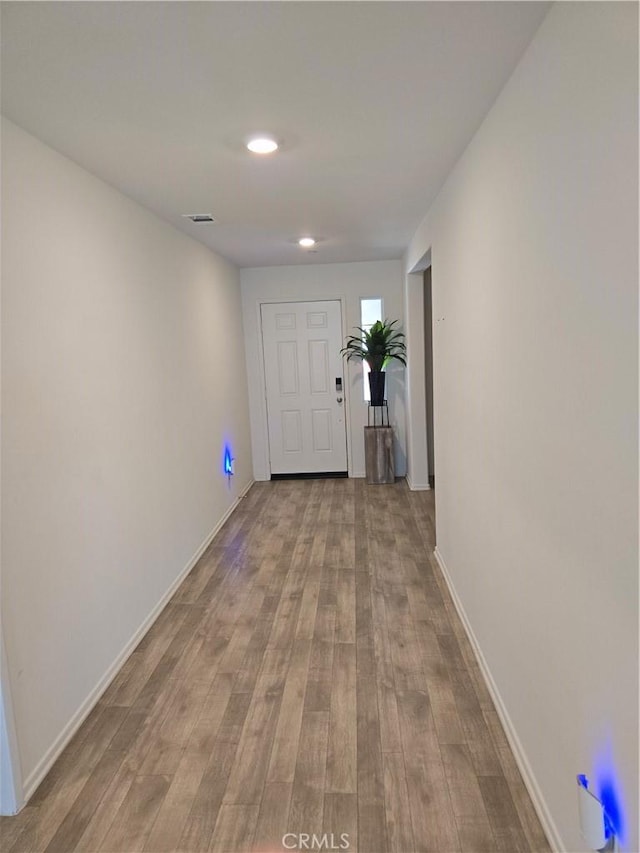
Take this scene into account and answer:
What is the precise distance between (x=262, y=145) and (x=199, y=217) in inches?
53.3

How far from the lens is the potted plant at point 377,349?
218 inches

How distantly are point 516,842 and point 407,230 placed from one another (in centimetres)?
375

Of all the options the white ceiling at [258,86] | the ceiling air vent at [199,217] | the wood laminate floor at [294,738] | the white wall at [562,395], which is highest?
the ceiling air vent at [199,217]

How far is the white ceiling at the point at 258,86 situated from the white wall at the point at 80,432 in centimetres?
31

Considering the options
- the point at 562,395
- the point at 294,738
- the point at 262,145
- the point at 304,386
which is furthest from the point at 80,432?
the point at 304,386

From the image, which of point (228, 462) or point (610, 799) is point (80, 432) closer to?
point (610, 799)

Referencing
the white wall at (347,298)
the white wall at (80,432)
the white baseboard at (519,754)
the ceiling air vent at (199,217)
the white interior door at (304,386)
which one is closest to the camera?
the white baseboard at (519,754)

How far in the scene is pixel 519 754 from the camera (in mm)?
1900

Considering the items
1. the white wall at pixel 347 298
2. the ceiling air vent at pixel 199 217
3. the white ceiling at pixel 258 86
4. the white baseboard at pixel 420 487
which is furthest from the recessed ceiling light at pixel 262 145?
the white baseboard at pixel 420 487

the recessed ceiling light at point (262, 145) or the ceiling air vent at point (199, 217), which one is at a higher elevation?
the ceiling air vent at point (199, 217)

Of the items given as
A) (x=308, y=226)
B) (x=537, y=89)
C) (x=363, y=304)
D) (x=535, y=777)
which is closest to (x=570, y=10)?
(x=537, y=89)

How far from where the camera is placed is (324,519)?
15.6ft

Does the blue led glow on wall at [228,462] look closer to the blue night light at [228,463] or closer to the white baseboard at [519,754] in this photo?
the blue night light at [228,463]

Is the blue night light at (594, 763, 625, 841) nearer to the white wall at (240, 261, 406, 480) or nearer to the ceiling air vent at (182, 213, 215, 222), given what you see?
the ceiling air vent at (182, 213, 215, 222)
